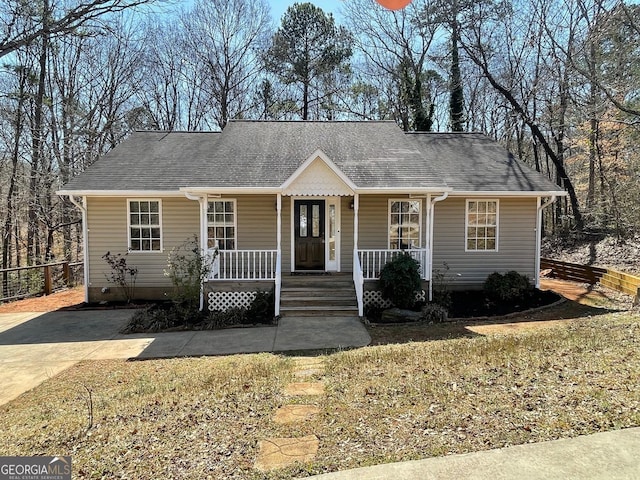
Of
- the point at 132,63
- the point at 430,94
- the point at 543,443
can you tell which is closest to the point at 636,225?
the point at 430,94

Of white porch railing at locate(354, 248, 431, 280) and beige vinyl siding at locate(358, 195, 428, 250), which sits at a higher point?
beige vinyl siding at locate(358, 195, 428, 250)

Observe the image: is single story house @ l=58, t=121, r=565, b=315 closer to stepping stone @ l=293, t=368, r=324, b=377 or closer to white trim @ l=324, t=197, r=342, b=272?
white trim @ l=324, t=197, r=342, b=272

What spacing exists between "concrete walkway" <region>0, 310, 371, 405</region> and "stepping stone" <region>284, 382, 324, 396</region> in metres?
2.10

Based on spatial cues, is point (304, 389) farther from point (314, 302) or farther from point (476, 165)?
point (476, 165)

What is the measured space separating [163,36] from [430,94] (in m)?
16.8

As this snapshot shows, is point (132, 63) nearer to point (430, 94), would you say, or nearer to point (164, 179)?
point (164, 179)

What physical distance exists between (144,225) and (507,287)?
34.0 ft

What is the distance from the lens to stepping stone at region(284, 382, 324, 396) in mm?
4586

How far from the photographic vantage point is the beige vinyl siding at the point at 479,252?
11.6 m

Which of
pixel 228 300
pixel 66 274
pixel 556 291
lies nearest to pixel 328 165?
pixel 228 300

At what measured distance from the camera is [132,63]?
2127 centimetres

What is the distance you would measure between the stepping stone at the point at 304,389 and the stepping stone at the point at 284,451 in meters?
1.09

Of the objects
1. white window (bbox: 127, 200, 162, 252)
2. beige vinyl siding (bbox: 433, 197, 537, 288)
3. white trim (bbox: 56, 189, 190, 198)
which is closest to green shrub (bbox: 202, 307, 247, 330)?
white window (bbox: 127, 200, 162, 252)

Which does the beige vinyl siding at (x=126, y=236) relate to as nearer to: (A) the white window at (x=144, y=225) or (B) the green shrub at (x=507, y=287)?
(A) the white window at (x=144, y=225)
